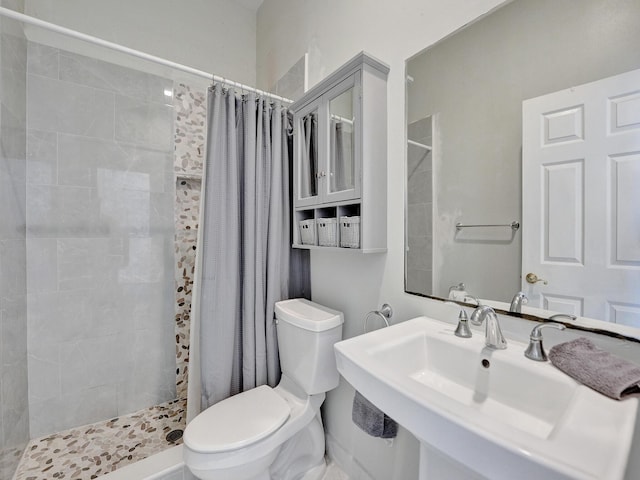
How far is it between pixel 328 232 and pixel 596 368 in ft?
3.06

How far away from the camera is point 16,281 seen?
1.42 metres

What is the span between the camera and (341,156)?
49.2 inches

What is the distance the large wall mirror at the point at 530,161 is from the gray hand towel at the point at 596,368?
0.09 metres

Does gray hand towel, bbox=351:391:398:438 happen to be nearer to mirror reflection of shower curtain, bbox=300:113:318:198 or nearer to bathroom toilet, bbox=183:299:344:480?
bathroom toilet, bbox=183:299:344:480

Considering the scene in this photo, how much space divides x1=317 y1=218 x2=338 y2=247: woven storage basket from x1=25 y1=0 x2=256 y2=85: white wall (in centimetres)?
163

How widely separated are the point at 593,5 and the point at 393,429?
1.39m

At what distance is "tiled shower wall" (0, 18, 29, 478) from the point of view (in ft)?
Result: 4.14

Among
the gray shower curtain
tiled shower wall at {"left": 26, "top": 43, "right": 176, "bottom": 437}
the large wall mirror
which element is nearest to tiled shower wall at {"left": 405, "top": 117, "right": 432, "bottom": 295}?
the large wall mirror

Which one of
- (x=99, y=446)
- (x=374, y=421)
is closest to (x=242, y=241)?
(x=374, y=421)

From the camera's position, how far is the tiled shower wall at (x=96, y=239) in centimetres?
158

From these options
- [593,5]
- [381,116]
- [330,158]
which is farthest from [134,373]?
[593,5]

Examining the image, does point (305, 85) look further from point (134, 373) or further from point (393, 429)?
point (134, 373)

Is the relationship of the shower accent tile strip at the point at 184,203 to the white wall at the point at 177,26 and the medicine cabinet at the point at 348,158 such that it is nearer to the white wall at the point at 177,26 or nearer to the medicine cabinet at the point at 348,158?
the white wall at the point at 177,26

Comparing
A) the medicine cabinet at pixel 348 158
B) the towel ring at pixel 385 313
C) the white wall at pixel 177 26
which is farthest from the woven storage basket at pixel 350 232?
the white wall at pixel 177 26
